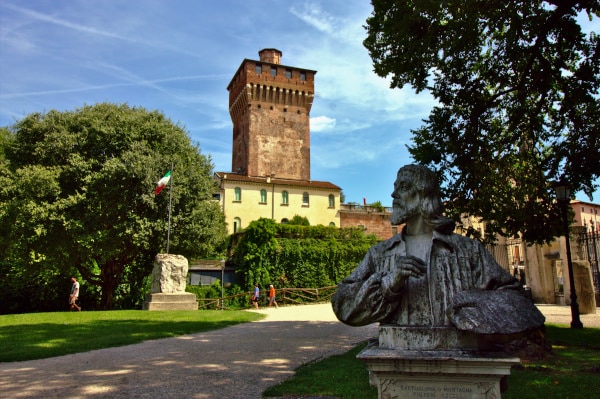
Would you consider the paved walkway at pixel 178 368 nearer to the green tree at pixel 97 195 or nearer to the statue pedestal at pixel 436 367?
the statue pedestal at pixel 436 367

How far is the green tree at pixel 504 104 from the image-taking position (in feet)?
30.7

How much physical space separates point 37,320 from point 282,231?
25139 millimetres

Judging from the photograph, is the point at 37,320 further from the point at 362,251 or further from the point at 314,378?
the point at 362,251

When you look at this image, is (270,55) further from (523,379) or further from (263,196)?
(523,379)

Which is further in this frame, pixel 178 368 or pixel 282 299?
pixel 282 299

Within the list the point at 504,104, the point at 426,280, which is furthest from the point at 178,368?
the point at 504,104

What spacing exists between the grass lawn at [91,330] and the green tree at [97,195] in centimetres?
729

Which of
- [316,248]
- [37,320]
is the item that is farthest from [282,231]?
[37,320]

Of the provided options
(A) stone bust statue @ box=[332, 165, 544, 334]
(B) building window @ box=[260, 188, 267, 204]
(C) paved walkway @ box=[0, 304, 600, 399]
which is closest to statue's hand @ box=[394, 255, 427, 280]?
(A) stone bust statue @ box=[332, 165, 544, 334]

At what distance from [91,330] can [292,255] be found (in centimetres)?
2506

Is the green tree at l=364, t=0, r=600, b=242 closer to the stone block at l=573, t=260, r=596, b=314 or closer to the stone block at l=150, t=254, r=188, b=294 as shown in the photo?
the stone block at l=573, t=260, r=596, b=314

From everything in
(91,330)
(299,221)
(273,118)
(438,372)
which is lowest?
(91,330)

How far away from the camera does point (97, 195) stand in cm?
2300

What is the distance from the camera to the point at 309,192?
54.8 m
